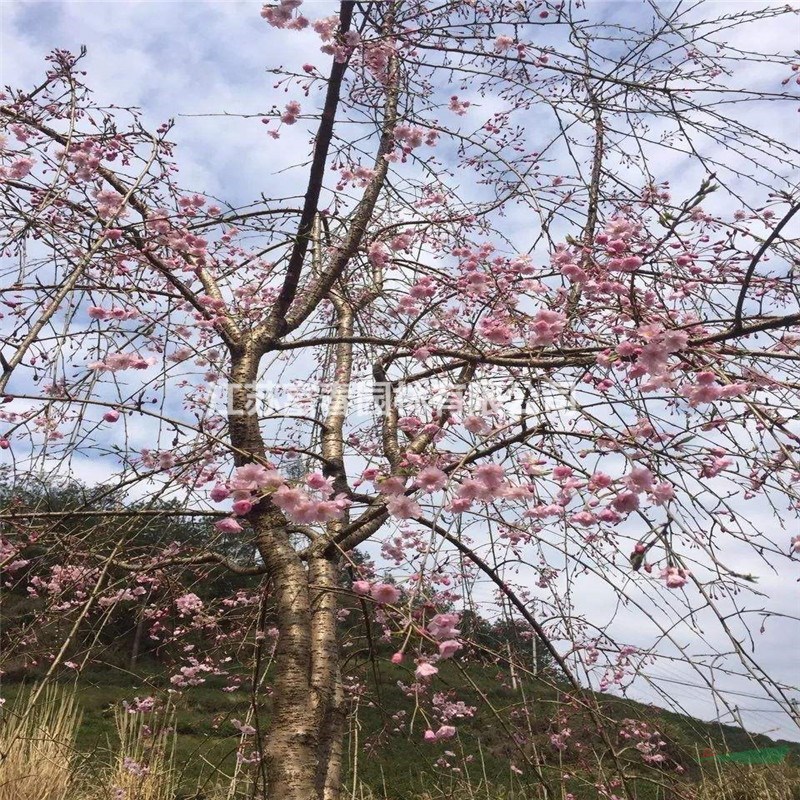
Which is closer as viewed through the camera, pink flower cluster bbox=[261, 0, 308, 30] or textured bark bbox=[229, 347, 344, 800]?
textured bark bbox=[229, 347, 344, 800]

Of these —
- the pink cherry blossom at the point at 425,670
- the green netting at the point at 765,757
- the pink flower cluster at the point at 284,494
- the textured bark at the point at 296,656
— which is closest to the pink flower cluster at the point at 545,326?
the pink flower cluster at the point at 284,494

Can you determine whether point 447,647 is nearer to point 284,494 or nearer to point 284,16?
point 284,494

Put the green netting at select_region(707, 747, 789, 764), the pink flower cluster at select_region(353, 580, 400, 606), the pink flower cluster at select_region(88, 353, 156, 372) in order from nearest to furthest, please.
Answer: the pink flower cluster at select_region(353, 580, 400, 606) → the green netting at select_region(707, 747, 789, 764) → the pink flower cluster at select_region(88, 353, 156, 372)

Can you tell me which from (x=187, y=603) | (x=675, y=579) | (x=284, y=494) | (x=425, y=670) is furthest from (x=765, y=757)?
(x=187, y=603)

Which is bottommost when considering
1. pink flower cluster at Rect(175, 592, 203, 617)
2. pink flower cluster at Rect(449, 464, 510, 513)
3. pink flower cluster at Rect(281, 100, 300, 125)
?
A: pink flower cluster at Rect(449, 464, 510, 513)

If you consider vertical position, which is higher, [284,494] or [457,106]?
[457,106]

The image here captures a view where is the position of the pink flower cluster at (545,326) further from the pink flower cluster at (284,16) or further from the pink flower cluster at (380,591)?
the pink flower cluster at (284,16)

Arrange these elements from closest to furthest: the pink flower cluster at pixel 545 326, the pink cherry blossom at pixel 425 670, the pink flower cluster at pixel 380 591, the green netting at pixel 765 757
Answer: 1. the pink cherry blossom at pixel 425 670
2. the pink flower cluster at pixel 380 591
3. the pink flower cluster at pixel 545 326
4. the green netting at pixel 765 757

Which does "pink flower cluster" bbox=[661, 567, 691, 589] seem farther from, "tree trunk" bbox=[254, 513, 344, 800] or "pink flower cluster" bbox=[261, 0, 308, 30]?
"pink flower cluster" bbox=[261, 0, 308, 30]

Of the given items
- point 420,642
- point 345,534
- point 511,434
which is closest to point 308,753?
point 345,534

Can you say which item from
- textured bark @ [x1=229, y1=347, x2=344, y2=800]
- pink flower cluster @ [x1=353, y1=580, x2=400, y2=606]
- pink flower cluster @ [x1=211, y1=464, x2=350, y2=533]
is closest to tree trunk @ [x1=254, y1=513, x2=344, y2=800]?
textured bark @ [x1=229, y1=347, x2=344, y2=800]

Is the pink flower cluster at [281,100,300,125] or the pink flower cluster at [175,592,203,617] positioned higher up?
the pink flower cluster at [281,100,300,125]

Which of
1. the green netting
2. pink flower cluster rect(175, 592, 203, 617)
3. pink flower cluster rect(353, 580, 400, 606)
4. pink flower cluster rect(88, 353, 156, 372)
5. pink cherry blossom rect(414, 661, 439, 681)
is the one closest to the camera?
pink cherry blossom rect(414, 661, 439, 681)

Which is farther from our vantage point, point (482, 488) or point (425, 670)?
point (482, 488)
